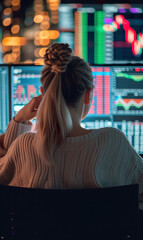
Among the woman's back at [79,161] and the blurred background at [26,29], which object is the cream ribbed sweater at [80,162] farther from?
the blurred background at [26,29]

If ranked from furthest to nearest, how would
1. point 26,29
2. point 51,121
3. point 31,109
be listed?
1. point 26,29
2. point 31,109
3. point 51,121

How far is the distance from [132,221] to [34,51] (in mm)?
1404

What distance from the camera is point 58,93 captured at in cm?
84

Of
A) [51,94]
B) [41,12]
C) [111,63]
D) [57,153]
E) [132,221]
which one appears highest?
[41,12]

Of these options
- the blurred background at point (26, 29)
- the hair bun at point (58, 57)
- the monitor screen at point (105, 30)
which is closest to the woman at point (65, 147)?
the hair bun at point (58, 57)

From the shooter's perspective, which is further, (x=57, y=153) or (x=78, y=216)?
(x=57, y=153)

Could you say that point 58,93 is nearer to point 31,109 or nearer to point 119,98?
point 31,109

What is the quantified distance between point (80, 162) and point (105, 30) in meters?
1.15

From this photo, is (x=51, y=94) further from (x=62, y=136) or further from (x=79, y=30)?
(x=79, y=30)

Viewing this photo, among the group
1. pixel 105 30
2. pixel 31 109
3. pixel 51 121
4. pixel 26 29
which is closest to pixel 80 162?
pixel 51 121

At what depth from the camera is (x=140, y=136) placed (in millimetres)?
1727

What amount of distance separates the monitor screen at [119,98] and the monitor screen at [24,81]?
321 millimetres

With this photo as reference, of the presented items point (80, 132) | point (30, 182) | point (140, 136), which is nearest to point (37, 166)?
point (30, 182)

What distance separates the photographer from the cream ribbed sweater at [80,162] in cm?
83
